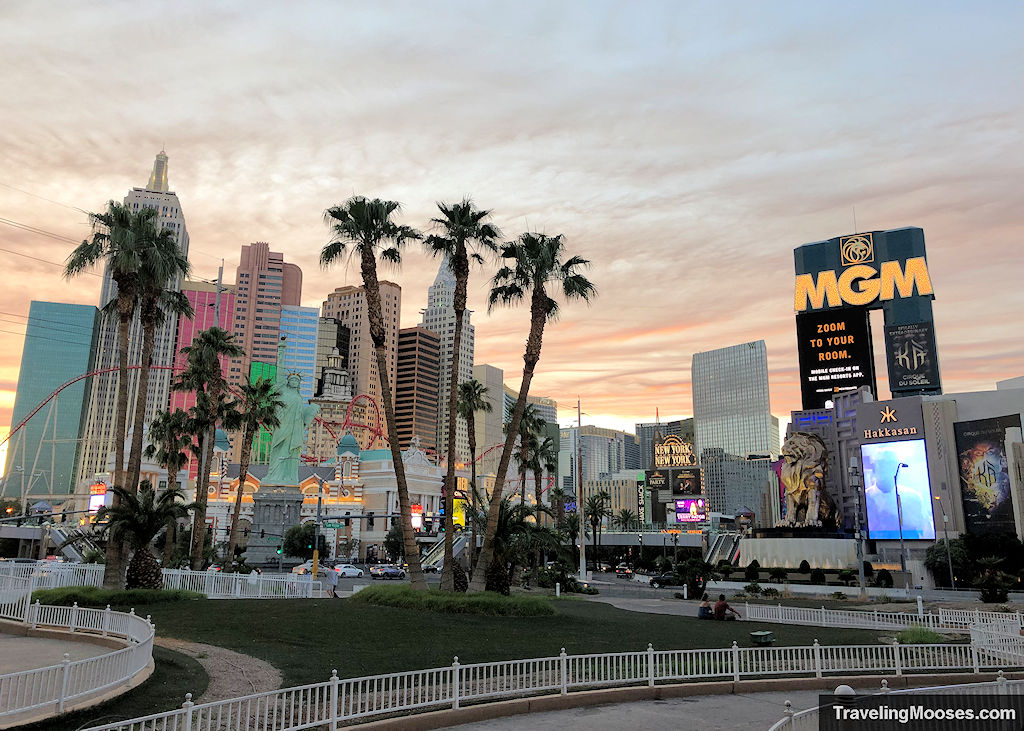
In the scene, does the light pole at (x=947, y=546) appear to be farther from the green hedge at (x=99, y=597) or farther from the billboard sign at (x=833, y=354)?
the green hedge at (x=99, y=597)

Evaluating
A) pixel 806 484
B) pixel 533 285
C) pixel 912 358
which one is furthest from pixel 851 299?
pixel 533 285

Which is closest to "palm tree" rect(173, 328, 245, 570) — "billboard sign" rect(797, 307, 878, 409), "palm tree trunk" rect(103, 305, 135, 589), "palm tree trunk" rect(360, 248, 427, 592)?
"palm tree trunk" rect(103, 305, 135, 589)

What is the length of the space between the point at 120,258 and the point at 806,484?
7690cm

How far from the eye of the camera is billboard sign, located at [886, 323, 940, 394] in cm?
9062

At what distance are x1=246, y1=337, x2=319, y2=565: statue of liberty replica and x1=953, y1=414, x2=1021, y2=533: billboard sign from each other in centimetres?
8246

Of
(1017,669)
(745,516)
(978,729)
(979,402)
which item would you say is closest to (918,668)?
(1017,669)

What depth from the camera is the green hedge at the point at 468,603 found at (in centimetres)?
2806

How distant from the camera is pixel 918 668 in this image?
17516mm

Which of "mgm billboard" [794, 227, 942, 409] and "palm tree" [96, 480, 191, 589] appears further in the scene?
"mgm billboard" [794, 227, 942, 409]

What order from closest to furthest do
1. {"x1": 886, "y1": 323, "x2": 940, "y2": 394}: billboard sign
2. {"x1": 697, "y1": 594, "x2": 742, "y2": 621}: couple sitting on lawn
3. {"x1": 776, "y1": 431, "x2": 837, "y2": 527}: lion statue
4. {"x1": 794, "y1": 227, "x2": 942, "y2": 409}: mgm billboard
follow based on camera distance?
{"x1": 697, "y1": 594, "x2": 742, "y2": 621}: couple sitting on lawn < {"x1": 776, "y1": 431, "x2": 837, "y2": 527}: lion statue < {"x1": 886, "y1": 323, "x2": 940, "y2": 394}: billboard sign < {"x1": 794, "y1": 227, "x2": 942, "y2": 409}: mgm billboard

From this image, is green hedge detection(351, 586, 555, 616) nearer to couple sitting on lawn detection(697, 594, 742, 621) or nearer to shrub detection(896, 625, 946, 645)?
couple sitting on lawn detection(697, 594, 742, 621)

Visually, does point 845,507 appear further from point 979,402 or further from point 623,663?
point 623,663

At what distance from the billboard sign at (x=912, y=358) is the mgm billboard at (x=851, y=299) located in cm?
212

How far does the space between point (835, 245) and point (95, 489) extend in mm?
108718
